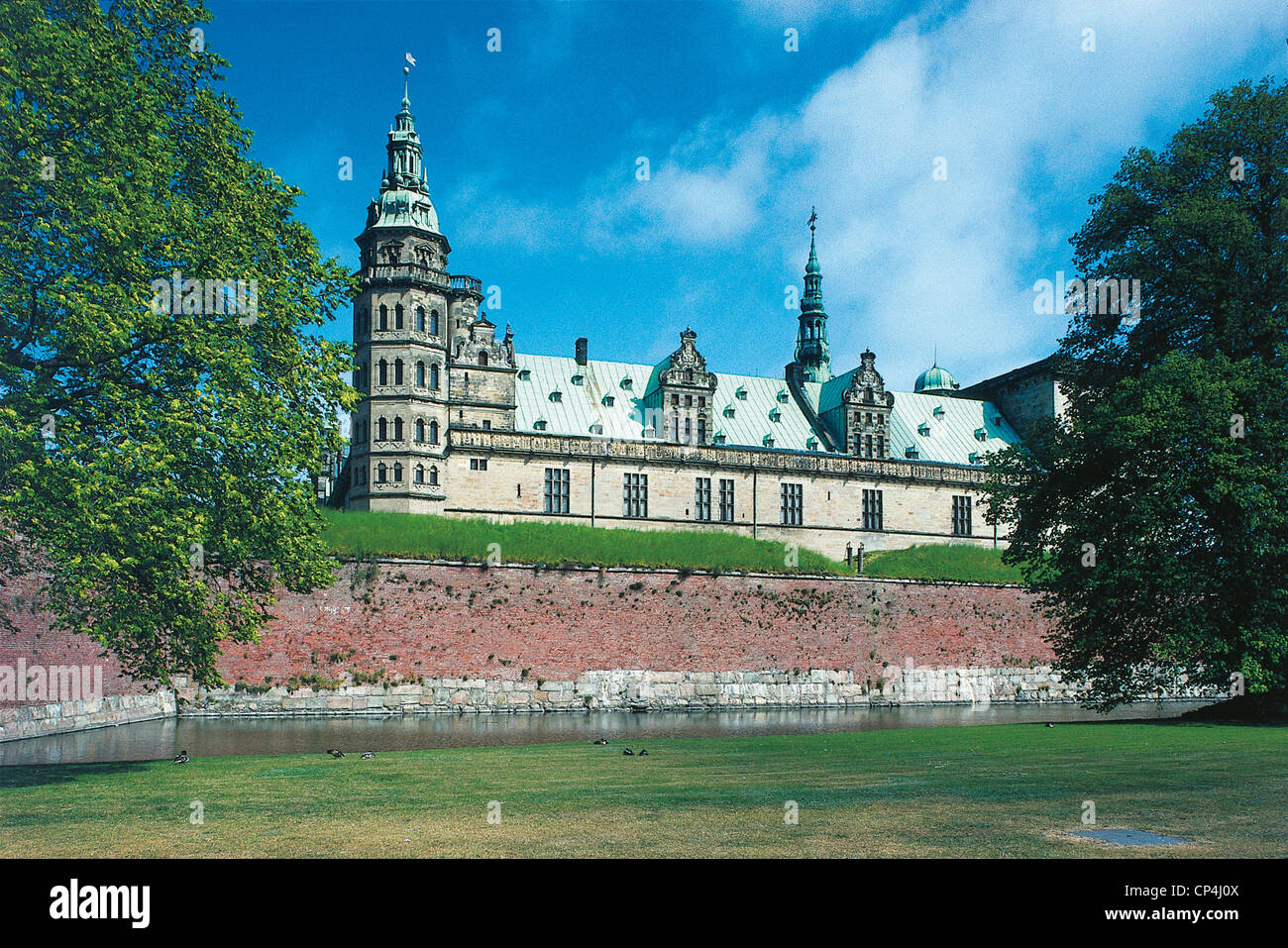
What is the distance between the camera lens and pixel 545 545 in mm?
36094

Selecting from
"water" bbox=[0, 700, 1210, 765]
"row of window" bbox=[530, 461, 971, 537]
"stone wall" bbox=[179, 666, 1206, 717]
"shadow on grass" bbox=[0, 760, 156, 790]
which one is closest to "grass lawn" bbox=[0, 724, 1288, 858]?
"shadow on grass" bbox=[0, 760, 156, 790]

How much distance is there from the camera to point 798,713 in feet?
111

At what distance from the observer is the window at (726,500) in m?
50.8

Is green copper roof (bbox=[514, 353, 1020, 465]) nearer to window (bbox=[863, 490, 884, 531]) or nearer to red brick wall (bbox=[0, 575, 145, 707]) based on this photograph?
window (bbox=[863, 490, 884, 531])

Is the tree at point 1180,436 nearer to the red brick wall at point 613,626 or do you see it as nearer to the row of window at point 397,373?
the red brick wall at point 613,626

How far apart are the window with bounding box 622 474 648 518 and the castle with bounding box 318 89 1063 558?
100 mm

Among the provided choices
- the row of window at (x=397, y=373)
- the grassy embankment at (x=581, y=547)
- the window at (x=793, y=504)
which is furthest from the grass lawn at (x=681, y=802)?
the window at (x=793, y=504)

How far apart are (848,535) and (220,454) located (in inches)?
1688

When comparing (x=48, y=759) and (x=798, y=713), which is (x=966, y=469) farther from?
(x=48, y=759)

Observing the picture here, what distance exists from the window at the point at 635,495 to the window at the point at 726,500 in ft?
13.3

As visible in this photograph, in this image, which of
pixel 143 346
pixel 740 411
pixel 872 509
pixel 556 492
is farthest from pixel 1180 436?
pixel 740 411

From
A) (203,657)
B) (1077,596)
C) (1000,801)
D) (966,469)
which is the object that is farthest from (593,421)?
(1000,801)

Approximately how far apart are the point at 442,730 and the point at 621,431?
2736 centimetres
